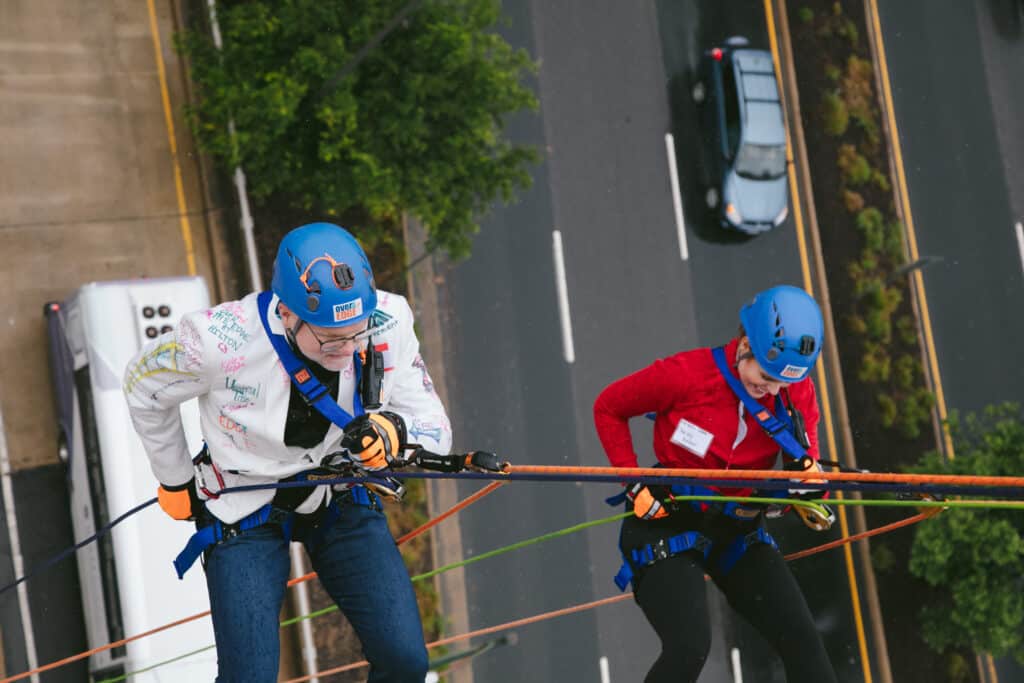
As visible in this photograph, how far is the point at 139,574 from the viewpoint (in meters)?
8.51

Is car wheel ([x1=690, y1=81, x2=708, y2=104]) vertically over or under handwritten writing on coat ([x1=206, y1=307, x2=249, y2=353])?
over

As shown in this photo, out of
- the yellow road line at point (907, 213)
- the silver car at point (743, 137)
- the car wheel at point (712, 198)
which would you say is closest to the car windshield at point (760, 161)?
the silver car at point (743, 137)

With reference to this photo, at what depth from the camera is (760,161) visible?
13898mm

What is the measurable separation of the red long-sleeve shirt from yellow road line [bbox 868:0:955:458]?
897cm

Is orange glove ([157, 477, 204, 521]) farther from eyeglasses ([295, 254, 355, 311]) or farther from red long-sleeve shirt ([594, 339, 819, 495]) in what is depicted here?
red long-sleeve shirt ([594, 339, 819, 495])

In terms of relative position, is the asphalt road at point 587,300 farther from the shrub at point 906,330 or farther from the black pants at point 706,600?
the black pants at point 706,600

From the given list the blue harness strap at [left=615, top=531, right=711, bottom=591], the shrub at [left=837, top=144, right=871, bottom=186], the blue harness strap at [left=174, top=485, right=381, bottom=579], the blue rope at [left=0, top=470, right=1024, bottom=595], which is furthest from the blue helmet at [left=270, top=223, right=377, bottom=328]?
the shrub at [left=837, top=144, right=871, bottom=186]

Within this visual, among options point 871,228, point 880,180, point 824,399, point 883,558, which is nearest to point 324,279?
point 824,399

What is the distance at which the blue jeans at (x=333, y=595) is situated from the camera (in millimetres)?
5230

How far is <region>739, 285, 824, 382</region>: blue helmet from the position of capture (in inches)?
238

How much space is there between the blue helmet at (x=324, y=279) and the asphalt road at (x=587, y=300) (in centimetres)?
741

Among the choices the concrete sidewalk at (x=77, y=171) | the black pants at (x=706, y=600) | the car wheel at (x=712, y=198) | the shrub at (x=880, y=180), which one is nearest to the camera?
the black pants at (x=706, y=600)

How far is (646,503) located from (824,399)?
8557 mm

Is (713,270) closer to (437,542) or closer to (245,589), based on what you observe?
(437,542)
